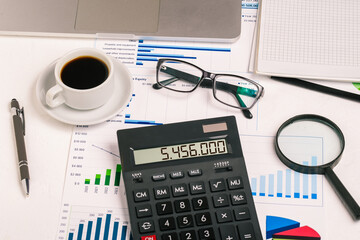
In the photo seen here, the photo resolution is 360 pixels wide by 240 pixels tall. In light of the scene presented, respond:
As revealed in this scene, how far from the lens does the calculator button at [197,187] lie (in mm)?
814

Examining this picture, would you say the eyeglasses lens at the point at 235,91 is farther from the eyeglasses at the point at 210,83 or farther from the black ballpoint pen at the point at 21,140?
the black ballpoint pen at the point at 21,140

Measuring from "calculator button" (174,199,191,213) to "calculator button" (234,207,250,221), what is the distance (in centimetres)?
8

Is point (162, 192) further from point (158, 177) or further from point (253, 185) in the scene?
point (253, 185)

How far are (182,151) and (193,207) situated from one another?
0.34 feet

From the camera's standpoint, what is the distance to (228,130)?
→ 0.85 m

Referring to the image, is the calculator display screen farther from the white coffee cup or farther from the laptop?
the laptop

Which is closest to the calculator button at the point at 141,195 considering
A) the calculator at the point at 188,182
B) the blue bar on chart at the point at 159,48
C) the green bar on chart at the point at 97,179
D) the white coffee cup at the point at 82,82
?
the calculator at the point at 188,182

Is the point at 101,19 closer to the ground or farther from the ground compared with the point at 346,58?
farther from the ground

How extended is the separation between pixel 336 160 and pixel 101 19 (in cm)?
58

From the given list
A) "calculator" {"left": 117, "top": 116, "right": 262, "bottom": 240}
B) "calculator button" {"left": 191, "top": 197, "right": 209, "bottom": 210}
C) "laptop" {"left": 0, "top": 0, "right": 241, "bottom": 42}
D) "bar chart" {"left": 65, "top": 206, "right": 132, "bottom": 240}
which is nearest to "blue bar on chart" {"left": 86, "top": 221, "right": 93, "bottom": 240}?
"bar chart" {"left": 65, "top": 206, "right": 132, "bottom": 240}

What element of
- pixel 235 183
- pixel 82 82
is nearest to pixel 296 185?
pixel 235 183

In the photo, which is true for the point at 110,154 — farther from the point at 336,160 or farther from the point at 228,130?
the point at 336,160

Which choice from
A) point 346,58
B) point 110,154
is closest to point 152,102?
point 110,154

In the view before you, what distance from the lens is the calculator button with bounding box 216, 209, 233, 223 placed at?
80cm
